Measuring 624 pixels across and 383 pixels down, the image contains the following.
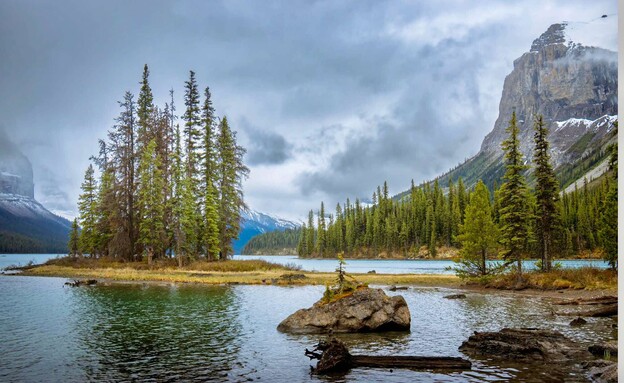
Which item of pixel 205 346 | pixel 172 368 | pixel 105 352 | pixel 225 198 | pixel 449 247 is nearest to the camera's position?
pixel 172 368

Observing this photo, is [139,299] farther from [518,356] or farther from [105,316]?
[518,356]

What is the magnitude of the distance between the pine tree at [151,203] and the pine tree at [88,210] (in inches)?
639

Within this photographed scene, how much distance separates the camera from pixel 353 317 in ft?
62.0

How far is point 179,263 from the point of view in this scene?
52531mm

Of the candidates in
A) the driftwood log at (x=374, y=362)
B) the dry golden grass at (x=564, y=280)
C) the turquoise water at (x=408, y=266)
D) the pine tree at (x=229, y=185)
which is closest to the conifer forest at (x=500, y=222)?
the dry golden grass at (x=564, y=280)

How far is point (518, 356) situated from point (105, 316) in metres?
18.0

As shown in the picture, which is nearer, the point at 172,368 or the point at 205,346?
the point at 172,368

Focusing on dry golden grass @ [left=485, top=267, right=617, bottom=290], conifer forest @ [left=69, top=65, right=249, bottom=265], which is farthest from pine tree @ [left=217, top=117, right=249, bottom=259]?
dry golden grass @ [left=485, top=267, right=617, bottom=290]

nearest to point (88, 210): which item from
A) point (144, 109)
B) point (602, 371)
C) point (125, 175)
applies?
point (125, 175)

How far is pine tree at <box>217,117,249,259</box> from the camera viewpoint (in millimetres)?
59250

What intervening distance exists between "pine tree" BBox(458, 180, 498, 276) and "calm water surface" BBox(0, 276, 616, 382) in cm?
1116

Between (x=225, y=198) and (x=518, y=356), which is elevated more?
(x=225, y=198)

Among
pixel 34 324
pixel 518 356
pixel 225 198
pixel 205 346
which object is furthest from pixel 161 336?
pixel 225 198

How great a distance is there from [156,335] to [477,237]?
107ft
